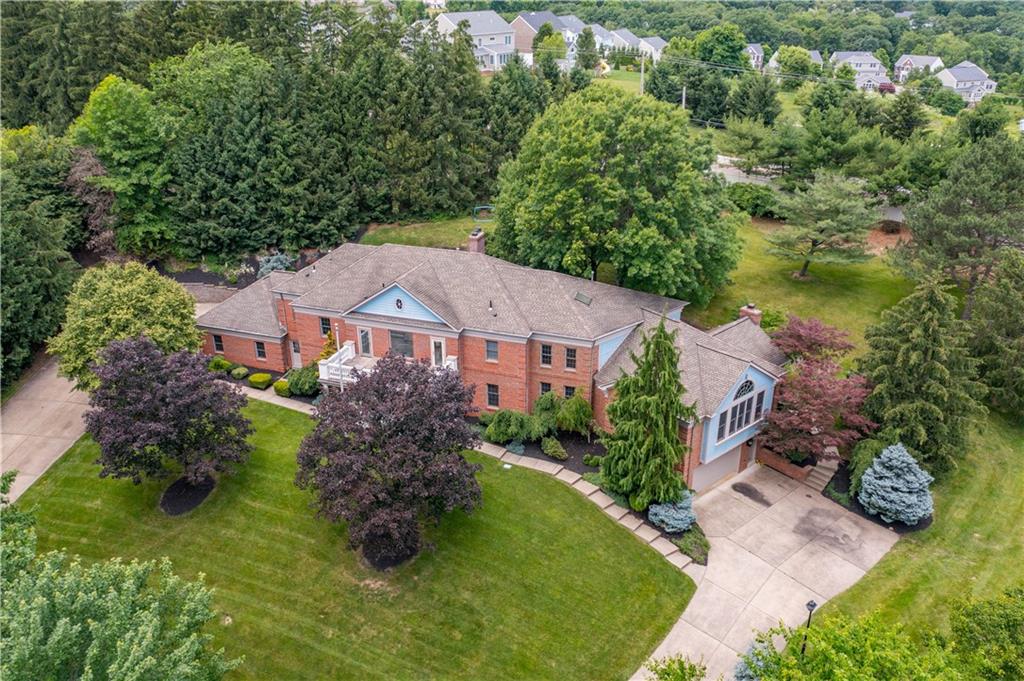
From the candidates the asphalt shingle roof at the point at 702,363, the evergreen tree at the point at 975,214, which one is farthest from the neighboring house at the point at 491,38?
the asphalt shingle roof at the point at 702,363

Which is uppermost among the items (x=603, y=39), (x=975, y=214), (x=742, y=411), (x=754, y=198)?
(x=603, y=39)

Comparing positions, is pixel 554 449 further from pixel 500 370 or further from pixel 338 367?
pixel 338 367

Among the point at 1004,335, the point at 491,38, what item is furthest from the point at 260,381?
the point at 491,38

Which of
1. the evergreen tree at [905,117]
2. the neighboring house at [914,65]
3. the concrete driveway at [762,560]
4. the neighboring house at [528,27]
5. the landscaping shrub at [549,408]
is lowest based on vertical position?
the concrete driveway at [762,560]

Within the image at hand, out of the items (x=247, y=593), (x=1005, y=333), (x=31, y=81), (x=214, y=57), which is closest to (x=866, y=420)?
(x=1005, y=333)

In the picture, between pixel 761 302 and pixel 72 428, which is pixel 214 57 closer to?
pixel 72 428

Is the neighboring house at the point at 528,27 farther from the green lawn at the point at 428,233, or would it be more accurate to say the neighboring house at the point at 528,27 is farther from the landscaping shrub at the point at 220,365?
the landscaping shrub at the point at 220,365
